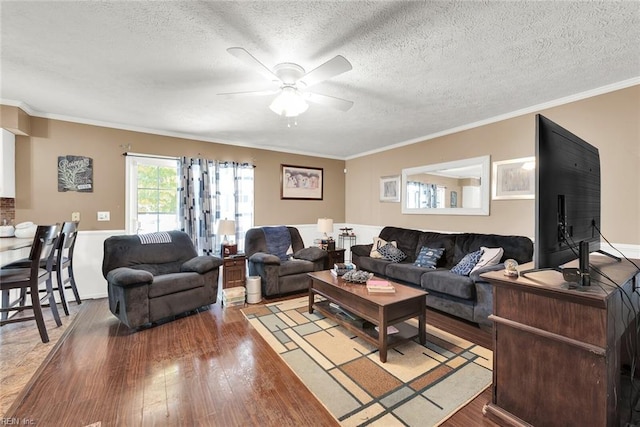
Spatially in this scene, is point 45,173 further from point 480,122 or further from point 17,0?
point 480,122

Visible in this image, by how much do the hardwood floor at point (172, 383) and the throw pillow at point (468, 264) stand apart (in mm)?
641

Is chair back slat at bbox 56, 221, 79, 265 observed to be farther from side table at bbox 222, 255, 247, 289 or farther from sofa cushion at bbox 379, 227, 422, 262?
sofa cushion at bbox 379, 227, 422, 262

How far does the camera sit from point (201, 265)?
10.6 feet

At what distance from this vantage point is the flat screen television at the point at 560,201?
4.09 feet

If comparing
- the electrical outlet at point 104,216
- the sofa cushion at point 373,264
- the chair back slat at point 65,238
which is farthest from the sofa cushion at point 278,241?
the chair back slat at point 65,238

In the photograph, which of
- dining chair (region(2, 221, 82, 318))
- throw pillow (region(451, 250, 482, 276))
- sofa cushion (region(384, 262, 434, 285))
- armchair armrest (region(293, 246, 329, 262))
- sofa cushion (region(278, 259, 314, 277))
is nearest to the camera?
dining chair (region(2, 221, 82, 318))

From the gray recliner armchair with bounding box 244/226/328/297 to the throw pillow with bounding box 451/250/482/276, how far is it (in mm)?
1878

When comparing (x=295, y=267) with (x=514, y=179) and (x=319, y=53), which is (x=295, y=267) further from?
(x=514, y=179)

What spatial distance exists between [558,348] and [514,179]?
2587mm

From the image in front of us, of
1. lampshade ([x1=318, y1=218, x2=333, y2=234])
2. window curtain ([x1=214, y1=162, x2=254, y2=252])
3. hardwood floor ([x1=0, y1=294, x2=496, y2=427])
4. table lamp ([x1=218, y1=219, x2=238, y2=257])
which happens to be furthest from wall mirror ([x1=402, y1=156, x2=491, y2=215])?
table lamp ([x1=218, y1=219, x2=238, y2=257])

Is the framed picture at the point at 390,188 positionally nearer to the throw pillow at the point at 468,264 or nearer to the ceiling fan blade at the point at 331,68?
the throw pillow at the point at 468,264

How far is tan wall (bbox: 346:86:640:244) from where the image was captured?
8.36 ft

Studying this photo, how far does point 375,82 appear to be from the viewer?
2.58m

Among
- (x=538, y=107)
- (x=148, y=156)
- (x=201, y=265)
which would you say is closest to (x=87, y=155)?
(x=148, y=156)
